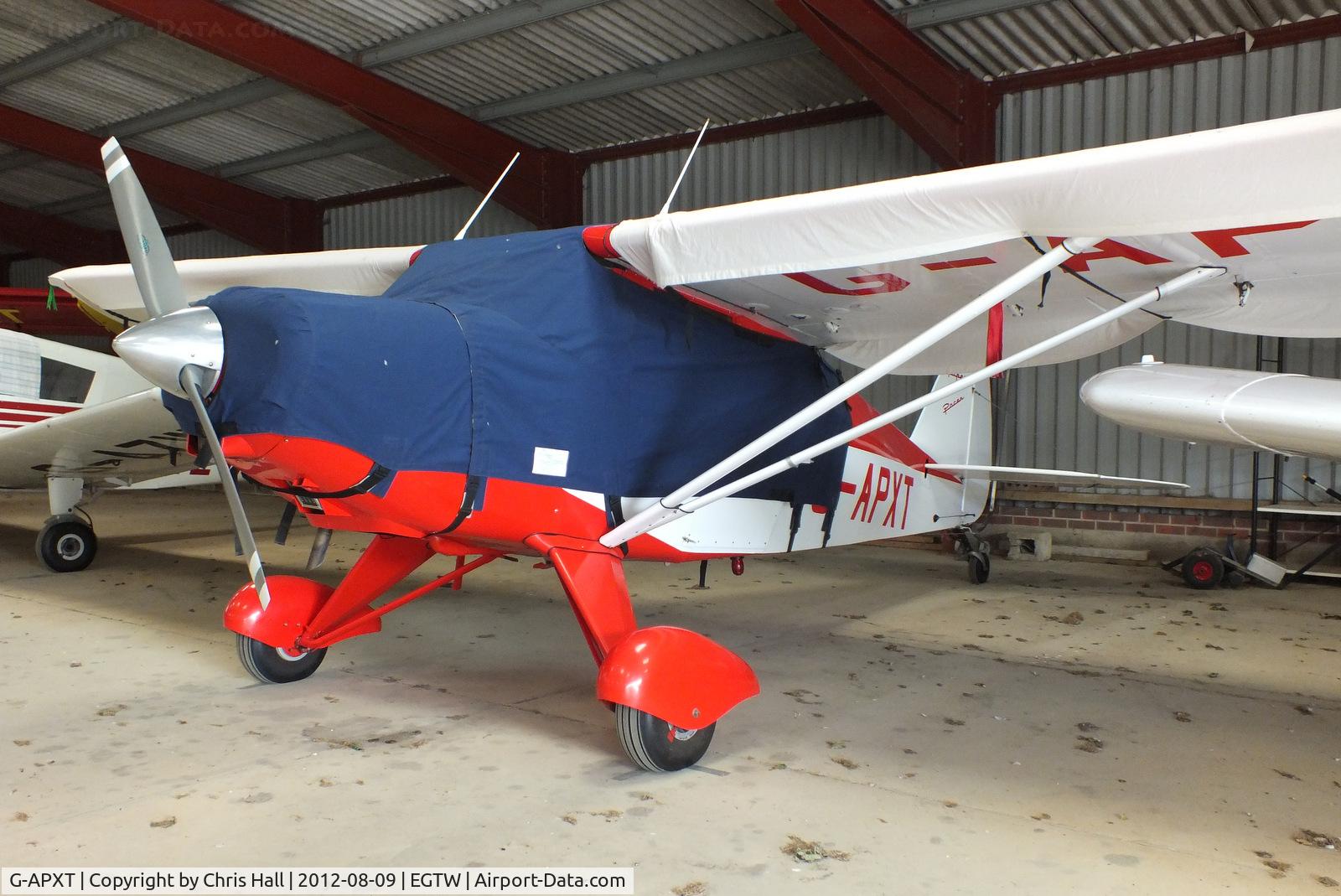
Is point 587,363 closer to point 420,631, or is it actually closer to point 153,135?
point 420,631

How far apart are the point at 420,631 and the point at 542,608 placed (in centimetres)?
96

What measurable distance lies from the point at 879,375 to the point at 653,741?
1.49 meters

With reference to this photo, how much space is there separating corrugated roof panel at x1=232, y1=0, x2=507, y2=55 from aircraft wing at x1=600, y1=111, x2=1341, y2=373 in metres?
6.14

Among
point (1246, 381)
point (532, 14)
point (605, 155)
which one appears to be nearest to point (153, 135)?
point (605, 155)

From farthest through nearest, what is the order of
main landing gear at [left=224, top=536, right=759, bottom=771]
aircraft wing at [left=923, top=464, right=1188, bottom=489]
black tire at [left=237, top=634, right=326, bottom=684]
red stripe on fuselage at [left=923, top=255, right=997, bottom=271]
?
aircraft wing at [left=923, top=464, right=1188, bottom=489] < black tire at [left=237, top=634, right=326, bottom=684] < red stripe on fuselage at [left=923, top=255, right=997, bottom=271] < main landing gear at [left=224, top=536, right=759, bottom=771]

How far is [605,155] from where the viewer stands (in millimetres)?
11914

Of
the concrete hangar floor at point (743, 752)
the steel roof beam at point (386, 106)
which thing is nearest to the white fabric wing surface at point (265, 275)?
the concrete hangar floor at point (743, 752)

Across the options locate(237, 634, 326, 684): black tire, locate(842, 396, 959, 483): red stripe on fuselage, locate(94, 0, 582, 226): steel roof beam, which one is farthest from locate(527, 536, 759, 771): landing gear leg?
locate(94, 0, 582, 226): steel roof beam

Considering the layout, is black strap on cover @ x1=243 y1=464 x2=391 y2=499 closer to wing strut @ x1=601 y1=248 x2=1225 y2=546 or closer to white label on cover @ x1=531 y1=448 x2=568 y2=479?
white label on cover @ x1=531 y1=448 x2=568 y2=479

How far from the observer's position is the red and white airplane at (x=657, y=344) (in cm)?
286

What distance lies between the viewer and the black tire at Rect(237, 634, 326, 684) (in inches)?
166

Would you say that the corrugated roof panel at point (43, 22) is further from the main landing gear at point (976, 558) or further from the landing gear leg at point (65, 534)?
the main landing gear at point (976, 558)

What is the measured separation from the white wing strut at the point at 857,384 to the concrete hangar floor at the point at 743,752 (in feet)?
2.76

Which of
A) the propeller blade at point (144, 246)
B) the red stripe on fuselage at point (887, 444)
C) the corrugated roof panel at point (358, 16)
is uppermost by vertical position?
the corrugated roof panel at point (358, 16)
